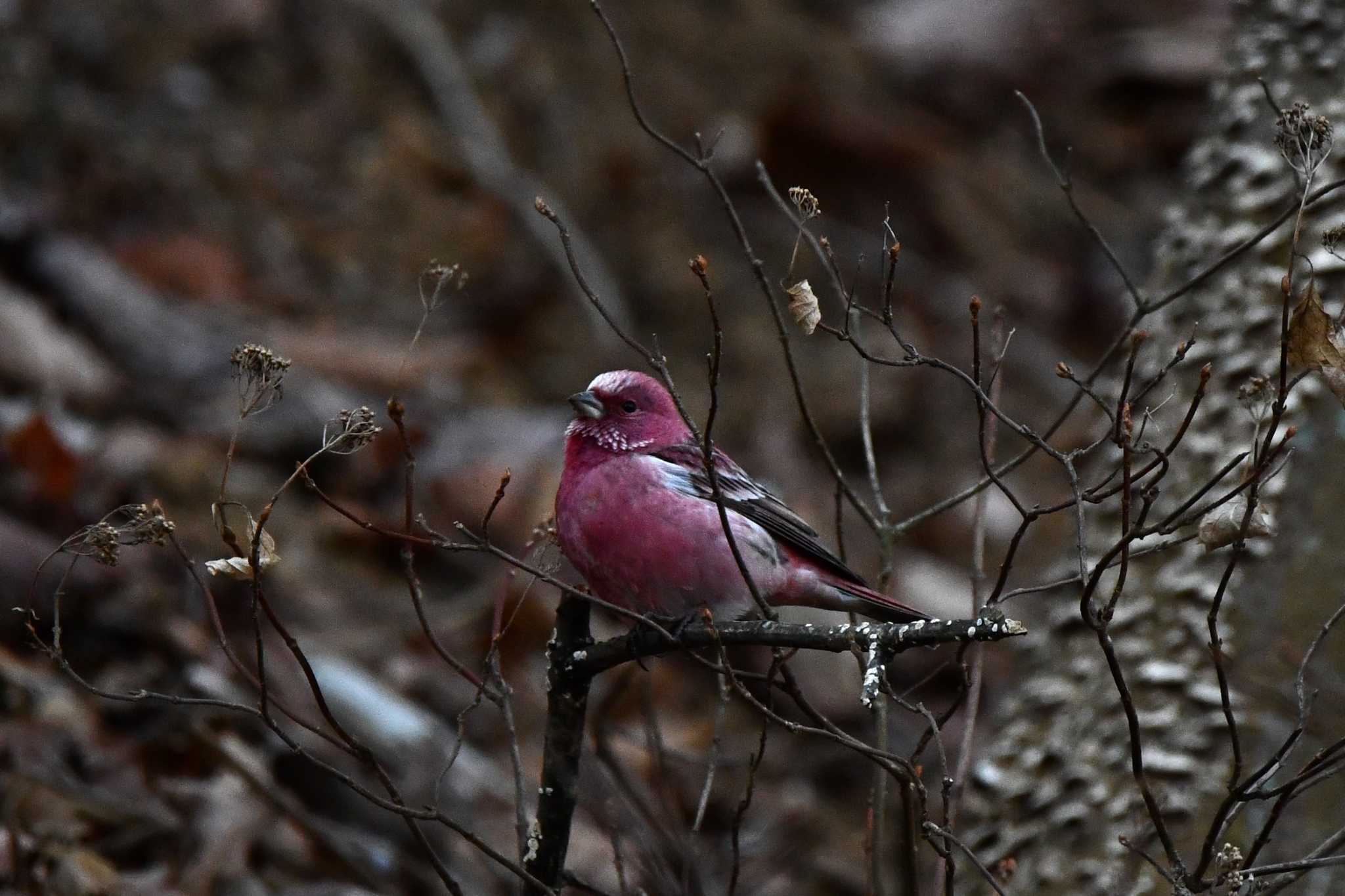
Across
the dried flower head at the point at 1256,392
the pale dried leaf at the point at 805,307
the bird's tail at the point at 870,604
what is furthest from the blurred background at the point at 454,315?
the dried flower head at the point at 1256,392

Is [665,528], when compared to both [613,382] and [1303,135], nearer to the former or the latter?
[613,382]

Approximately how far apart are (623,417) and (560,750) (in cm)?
140

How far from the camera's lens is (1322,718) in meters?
3.98

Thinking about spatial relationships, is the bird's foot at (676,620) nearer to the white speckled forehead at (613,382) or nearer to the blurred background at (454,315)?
the blurred background at (454,315)

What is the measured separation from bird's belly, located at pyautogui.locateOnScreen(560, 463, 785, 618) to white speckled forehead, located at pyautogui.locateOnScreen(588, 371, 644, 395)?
0.37m

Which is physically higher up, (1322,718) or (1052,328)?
(1052,328)

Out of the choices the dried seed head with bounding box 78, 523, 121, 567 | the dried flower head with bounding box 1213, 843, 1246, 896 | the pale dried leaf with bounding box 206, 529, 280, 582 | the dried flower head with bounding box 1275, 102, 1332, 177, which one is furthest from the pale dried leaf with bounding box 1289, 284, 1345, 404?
the dried seed head with bounding box 78, 523, 121, 567

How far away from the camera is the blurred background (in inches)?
192

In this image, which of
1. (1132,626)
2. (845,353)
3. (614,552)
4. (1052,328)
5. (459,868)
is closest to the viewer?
(614,552)

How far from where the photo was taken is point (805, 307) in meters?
2.63

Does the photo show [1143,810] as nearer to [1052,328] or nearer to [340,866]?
[340,866]

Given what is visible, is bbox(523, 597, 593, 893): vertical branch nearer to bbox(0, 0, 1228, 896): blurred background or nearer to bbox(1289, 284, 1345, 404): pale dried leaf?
bbox(0, 0, 1228, 896): blurred background

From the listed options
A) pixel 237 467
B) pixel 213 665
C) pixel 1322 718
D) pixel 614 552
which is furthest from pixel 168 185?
pixel 1322 718

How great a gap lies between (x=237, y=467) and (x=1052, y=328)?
233 inches
